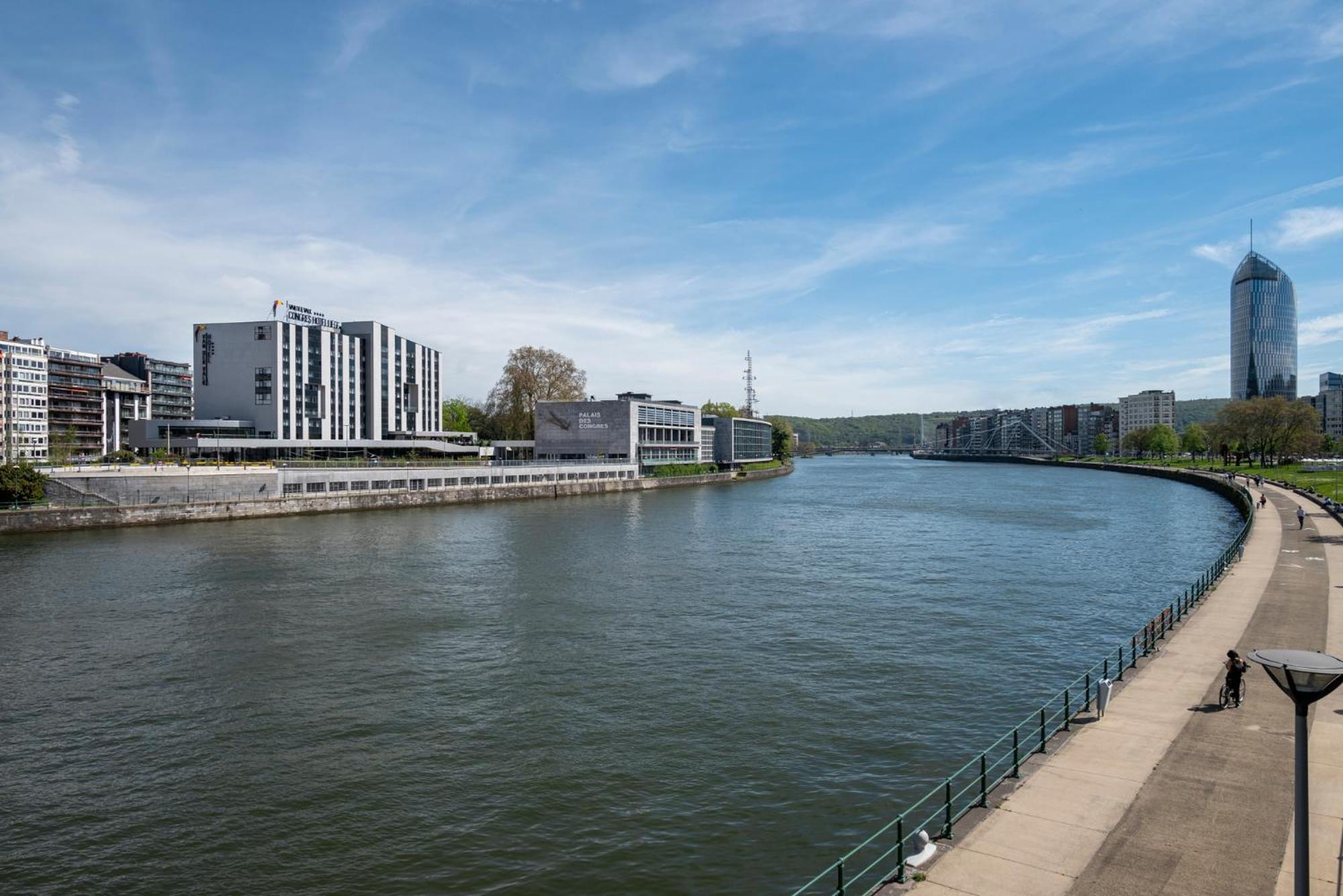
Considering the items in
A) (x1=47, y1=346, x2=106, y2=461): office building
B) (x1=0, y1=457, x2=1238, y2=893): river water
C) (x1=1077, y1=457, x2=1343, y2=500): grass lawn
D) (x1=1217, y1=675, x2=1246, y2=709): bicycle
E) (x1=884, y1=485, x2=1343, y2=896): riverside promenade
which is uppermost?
(x1=47, y1=346, x2=106, y2=461): office building

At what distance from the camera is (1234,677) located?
1834 cm

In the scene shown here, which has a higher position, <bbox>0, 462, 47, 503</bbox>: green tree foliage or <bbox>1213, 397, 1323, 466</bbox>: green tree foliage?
<bbox>1213, 397, 1323, 466</bbox>: green tree foliage

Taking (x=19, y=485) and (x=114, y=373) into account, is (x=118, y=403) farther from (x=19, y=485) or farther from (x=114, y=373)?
(x=19, y=485)

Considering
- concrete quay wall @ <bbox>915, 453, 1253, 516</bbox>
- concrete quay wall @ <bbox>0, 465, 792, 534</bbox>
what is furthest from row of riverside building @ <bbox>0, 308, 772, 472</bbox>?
concrete quay wall @ <bbox>915, 453, 1253, 516</bbox>

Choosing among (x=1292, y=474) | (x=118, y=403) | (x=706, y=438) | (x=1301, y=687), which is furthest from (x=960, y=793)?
(x=118, y=403)

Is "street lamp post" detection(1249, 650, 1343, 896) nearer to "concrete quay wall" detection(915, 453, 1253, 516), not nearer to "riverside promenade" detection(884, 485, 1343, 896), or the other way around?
"riverside promenade" detection(884, 485, 1343, 896)

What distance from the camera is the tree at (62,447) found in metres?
82.2

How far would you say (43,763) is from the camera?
19.3 meters

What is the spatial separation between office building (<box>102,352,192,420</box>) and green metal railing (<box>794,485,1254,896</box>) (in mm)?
184684

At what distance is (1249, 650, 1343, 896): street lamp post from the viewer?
8.10 metres

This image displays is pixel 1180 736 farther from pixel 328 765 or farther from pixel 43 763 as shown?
pixel 43 763

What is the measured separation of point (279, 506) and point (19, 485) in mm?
19541

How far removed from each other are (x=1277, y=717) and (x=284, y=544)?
56.0 metres

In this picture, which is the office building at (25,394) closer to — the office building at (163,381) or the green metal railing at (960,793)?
the office building at (163,381)
